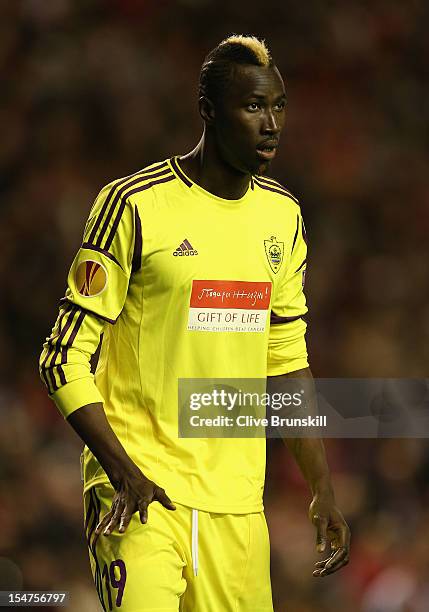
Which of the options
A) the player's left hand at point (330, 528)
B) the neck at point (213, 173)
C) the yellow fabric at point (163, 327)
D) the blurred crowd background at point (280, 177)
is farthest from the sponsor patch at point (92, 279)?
the blurred crowd background at point (280, 177)

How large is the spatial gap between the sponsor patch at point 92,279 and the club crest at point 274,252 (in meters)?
0.45

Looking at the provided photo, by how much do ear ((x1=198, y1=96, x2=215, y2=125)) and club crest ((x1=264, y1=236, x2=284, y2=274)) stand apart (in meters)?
0.33

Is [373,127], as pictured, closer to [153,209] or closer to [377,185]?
[377,185]

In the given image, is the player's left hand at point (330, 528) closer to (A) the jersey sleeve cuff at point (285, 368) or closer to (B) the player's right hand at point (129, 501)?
(A) the jersey sleeve cuff at point (285, 368)

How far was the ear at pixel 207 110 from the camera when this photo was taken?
3.08 m

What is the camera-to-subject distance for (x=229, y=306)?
3.07m

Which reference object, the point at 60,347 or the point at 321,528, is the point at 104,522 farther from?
the point at 321,528

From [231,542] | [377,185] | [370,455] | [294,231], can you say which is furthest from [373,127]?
[231,542]

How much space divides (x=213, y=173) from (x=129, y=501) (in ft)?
2.73

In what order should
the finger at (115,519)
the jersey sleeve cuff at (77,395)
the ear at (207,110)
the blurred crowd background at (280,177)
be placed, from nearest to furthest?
the finger at (115,519) → the jersey sleeve cuff at (77,395) → the ear at (207,110) → the blurred crowd background at (280,177)

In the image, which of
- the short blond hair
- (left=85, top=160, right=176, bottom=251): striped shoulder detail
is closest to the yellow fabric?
(left=85, top=160, right=176, bottom=251): striped shoulder detail

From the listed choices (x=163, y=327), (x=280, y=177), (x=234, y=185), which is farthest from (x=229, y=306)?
(x=280, y=177)

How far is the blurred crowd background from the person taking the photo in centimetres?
564

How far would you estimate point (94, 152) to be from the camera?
6.46 m
